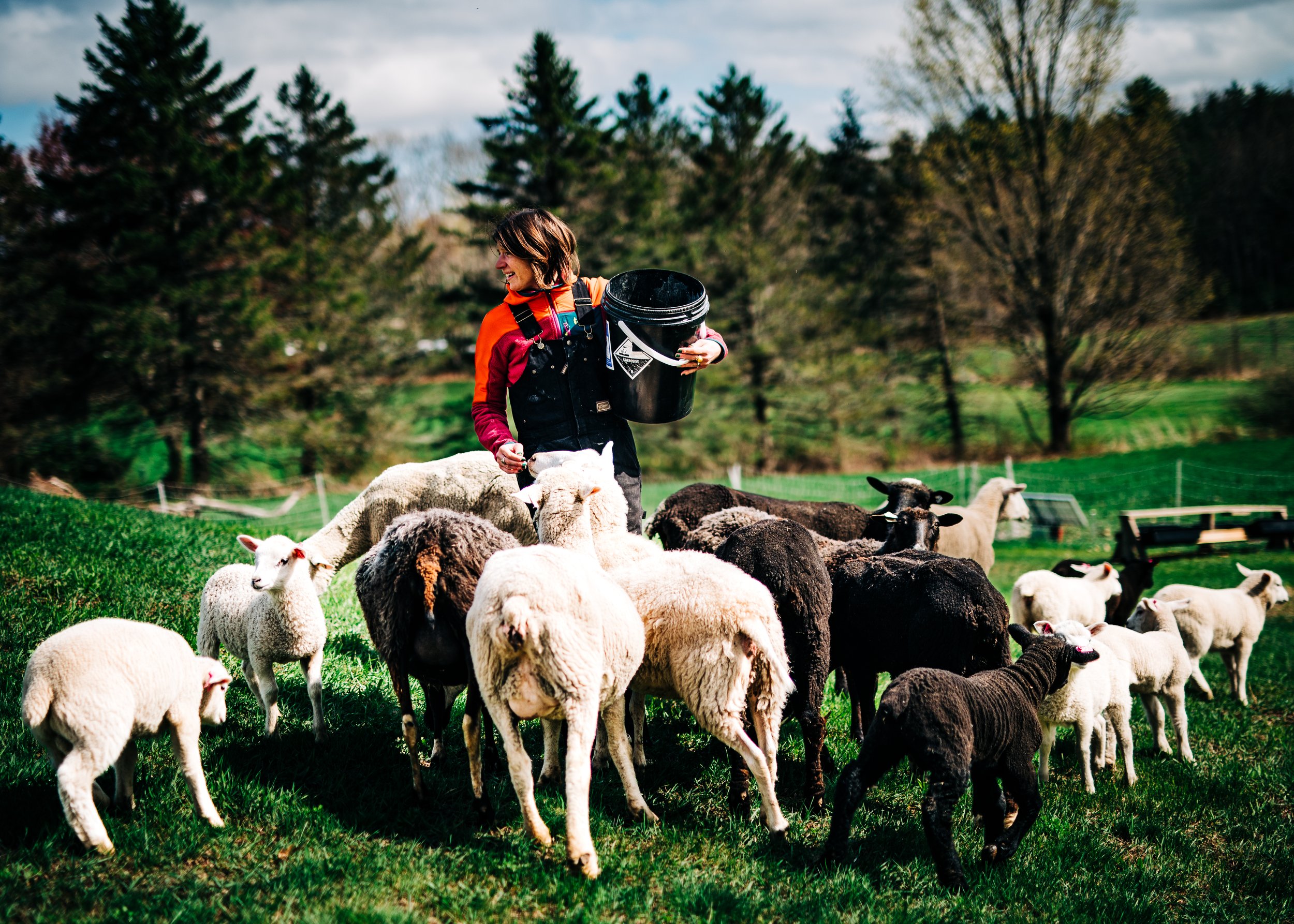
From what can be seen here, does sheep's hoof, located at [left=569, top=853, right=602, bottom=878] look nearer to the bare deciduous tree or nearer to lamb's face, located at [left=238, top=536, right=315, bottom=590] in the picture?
lamb's face, located at [left=238, top=536, right=315, bottom=590]

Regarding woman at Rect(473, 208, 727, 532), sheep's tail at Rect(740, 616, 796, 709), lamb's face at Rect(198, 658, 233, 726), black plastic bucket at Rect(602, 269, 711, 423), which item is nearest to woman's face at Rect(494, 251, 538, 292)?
woman at Rect(473, 208, 727, 532)

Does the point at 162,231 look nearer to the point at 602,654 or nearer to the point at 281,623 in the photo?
the point at 281,623

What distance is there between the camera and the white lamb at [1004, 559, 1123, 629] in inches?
265

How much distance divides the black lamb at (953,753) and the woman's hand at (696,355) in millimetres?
1980

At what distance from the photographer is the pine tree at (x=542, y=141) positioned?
28.5 meters

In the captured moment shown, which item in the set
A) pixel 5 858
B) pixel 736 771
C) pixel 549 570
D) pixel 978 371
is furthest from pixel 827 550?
pixel 978 371

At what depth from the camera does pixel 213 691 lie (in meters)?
4.19

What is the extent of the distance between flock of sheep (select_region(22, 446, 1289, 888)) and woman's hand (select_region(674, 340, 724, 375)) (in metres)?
0.77

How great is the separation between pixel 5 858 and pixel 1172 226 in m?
31.8

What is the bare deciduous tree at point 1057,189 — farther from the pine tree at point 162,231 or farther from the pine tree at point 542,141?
the pine tree at point 162,231

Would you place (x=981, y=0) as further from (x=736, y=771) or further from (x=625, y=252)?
(x=736, y=771)

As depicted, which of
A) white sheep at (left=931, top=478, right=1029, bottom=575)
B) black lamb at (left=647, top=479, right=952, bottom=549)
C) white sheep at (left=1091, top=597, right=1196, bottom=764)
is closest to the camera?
white sheep at (left=1091, top=597, right=1196, bottom=764)

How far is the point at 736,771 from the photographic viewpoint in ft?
14.8

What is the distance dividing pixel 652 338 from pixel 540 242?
855mm
